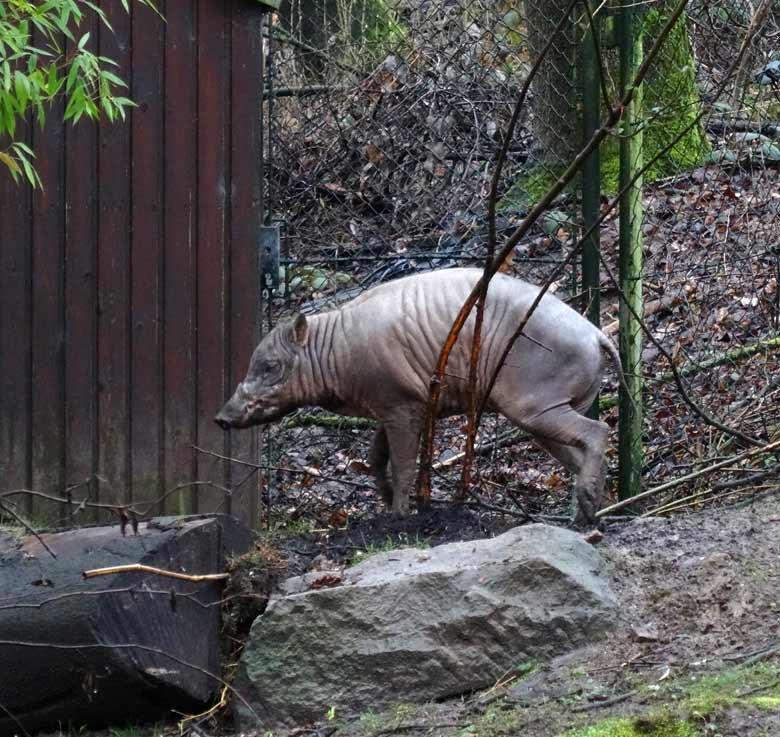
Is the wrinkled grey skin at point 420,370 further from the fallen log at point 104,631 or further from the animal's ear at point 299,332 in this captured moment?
the fallen log at point 104,631

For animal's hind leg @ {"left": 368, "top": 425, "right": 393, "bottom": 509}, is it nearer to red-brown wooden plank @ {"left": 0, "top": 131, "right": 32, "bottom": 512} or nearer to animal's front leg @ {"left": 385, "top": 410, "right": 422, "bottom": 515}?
animal's front leg @ {"left": 385, "top": 410, "right": 422, "bottom": 515}

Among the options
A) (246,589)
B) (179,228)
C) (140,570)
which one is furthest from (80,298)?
(140,570)

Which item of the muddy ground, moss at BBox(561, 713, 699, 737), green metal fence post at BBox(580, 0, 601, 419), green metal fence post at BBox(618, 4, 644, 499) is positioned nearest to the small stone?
the muddy ground

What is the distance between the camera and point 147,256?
6969mm

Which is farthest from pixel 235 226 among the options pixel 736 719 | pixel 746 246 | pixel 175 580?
pixel 736 719

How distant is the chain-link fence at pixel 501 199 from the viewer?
7.60 m

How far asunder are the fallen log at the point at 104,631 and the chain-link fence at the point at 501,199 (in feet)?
7.09

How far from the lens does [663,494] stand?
709 centimetres

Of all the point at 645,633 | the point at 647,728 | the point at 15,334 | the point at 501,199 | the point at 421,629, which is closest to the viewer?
the point at 647,728

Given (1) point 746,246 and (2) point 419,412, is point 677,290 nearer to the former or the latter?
(1) point 746,246

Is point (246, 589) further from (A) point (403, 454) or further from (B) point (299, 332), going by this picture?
(B) point (299, 332)

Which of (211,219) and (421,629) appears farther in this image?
(211,219)

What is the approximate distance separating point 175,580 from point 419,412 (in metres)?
1.96

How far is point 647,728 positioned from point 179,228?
4098 millimetres
